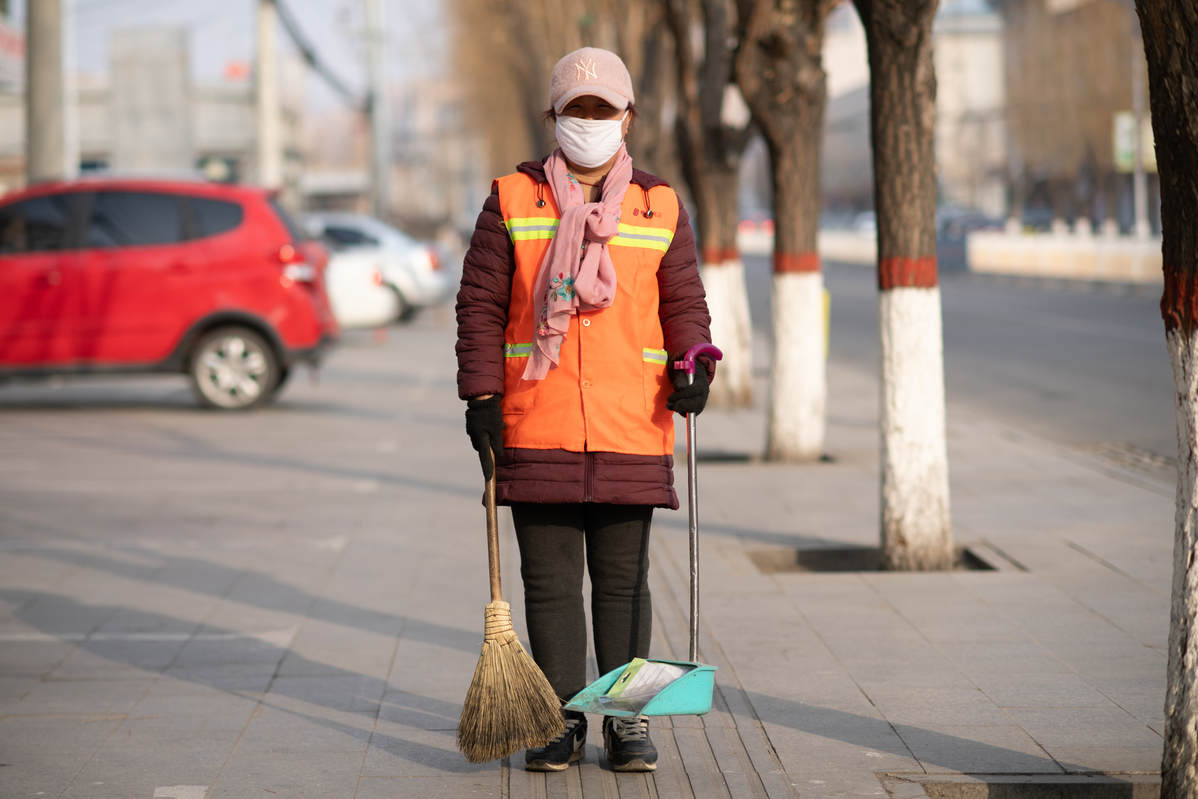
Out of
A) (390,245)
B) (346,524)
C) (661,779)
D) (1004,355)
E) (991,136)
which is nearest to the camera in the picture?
(661,779)

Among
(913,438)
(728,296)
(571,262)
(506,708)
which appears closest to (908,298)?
(913,438)

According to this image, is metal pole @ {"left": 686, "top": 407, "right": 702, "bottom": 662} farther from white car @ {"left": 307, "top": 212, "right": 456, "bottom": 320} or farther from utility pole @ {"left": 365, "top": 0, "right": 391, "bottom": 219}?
utility pole @ {"left": 365, "top": 0, "right": 391, "bottom": 219}

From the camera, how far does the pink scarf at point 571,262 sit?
4.70 meters

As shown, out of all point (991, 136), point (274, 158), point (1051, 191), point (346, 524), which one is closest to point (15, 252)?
point (346, 524)

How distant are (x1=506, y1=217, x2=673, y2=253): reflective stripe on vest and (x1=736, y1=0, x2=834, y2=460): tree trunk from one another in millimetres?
6470

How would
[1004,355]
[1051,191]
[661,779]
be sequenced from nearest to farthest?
[661,779] < [1004,355] < [1051,191]

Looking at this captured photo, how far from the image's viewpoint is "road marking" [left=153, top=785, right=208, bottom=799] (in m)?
4.79

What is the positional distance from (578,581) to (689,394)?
0.65 meters

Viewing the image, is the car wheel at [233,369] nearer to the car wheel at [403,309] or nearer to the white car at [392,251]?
the white car at [392,251]

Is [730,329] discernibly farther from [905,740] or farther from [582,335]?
[582,335]

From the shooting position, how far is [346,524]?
962 centimetres

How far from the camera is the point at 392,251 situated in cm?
2756

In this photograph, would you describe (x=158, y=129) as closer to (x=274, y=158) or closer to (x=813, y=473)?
(x=274, y=158)

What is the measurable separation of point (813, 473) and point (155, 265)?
662 centimetres
